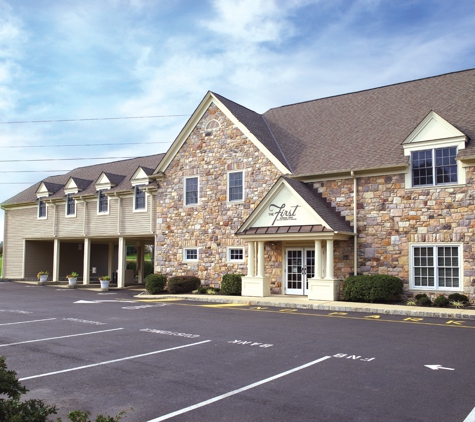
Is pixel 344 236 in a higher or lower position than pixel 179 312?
higher

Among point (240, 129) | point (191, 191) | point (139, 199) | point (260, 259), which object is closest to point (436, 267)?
point (260, 259)

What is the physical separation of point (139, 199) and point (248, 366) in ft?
73.3

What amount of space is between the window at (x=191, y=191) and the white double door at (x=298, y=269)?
6.12 m

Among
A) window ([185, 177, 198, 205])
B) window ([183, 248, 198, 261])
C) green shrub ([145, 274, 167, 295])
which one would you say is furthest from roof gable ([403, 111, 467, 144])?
green shrub ([145, 274, 167, 295])

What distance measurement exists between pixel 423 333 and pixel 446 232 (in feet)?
25.6

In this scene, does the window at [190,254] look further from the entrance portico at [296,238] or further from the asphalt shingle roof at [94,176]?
the asphalt shingle roof at [94,176]

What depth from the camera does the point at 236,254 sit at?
24344mm

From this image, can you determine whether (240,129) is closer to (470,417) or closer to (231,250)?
(231,250)

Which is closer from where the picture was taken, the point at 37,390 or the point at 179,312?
the point at 37,390

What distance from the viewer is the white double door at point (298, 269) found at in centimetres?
2238

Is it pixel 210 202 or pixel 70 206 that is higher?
pixel 70 206

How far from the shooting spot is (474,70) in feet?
74.8

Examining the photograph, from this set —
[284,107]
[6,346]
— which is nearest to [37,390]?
[6,346]

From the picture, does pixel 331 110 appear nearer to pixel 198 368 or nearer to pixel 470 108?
pixel 470 108
